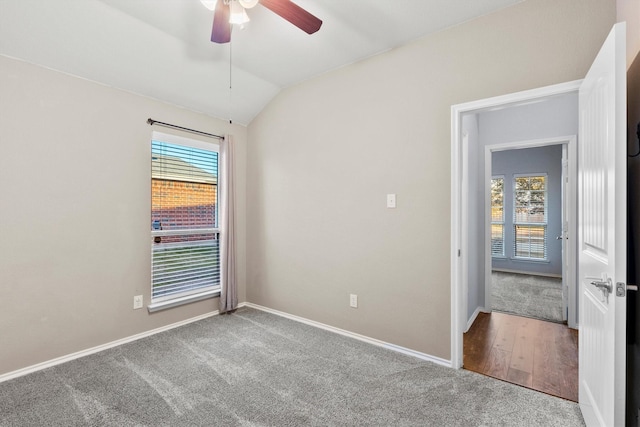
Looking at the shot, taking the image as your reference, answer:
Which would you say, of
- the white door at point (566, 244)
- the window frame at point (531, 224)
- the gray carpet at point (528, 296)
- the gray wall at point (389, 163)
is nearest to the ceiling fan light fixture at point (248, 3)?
the gray wall at point (389, 163)

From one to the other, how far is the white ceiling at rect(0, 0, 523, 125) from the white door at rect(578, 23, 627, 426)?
3.62 feet

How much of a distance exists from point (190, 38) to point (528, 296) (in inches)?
211

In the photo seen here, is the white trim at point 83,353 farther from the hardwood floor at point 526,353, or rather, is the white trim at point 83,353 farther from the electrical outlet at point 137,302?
the hardwood floor at point 526,353

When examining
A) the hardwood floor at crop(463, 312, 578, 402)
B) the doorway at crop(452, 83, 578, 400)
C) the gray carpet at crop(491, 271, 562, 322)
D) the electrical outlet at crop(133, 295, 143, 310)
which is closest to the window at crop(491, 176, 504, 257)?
the gray carpet at crop(491, 271, 562, 322)

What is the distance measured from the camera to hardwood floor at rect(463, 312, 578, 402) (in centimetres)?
230

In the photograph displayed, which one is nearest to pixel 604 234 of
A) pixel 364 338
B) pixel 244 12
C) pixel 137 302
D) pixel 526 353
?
pixel 526 353

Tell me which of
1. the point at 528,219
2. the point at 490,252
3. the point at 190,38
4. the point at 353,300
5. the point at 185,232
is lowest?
the point at 353,300

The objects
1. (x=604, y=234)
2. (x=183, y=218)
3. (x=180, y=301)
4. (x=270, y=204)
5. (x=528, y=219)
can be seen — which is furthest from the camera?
(x=528, y=219)

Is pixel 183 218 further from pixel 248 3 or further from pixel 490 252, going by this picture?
pixel 490 252

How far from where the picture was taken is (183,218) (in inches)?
138

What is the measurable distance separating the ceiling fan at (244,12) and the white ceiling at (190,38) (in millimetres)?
489

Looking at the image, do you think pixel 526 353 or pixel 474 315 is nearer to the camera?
pixel 526 353

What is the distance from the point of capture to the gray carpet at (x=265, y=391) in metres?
1.88

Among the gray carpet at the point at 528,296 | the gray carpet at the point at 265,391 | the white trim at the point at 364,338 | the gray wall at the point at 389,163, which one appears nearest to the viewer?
the gray carpet at the point at 265,391
